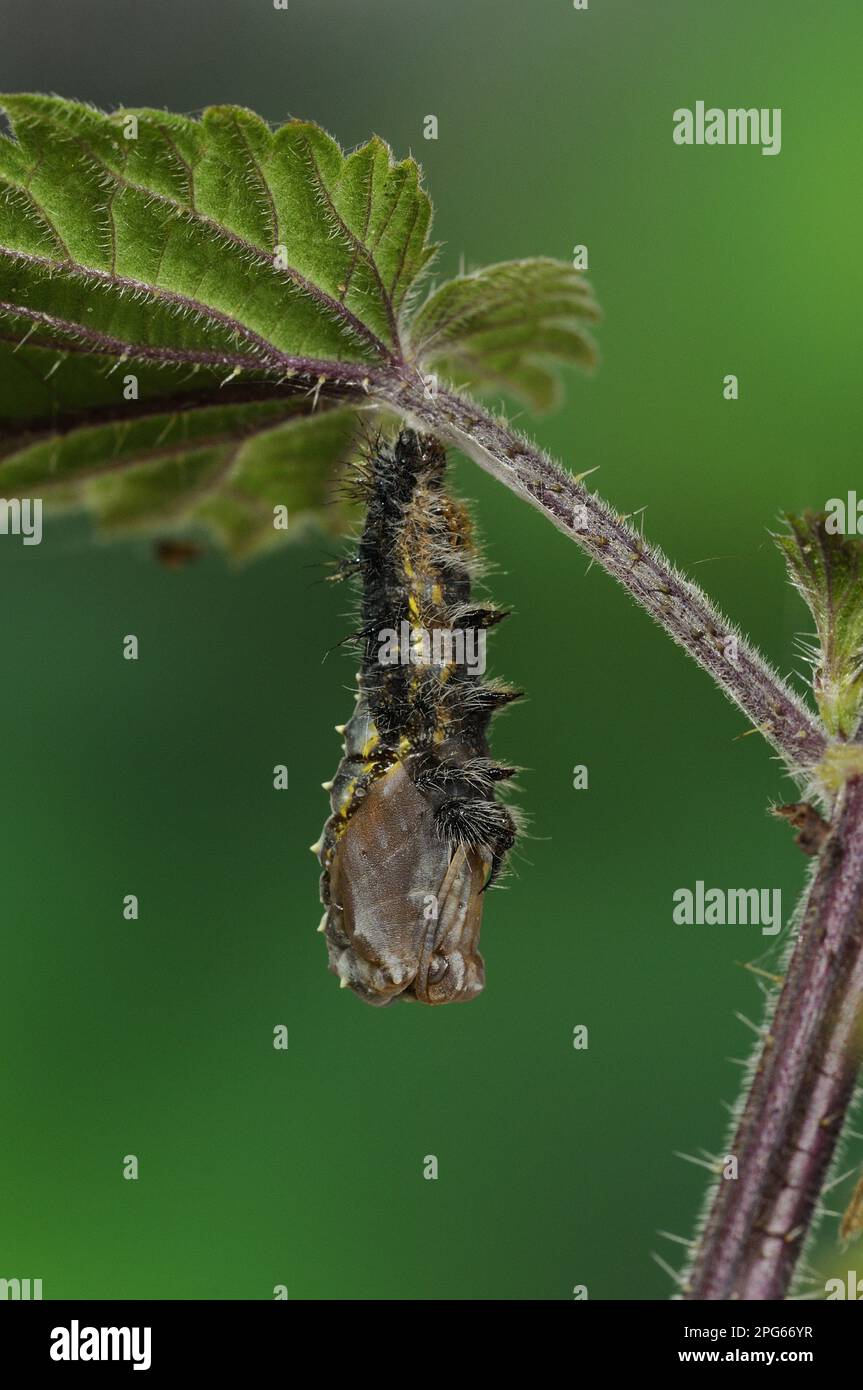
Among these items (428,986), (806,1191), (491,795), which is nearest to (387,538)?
(491,795)

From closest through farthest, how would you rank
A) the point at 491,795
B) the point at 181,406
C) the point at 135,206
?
the point at 135,206 < the point at 491,795 < the point at 181,406

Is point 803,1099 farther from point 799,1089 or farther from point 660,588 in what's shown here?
point 660,588

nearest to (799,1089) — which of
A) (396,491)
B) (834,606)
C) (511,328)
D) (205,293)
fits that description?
(834,606)

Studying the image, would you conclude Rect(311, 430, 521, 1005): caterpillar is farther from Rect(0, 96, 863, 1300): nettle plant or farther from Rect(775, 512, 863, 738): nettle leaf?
Rect(775, 512, 863, 738): nettle leaf

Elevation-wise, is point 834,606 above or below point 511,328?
below

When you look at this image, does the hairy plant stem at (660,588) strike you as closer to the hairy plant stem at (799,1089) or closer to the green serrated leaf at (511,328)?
the hairy plant stem at (799,1089)

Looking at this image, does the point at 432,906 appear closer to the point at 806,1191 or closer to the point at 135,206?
the point at 806,1191

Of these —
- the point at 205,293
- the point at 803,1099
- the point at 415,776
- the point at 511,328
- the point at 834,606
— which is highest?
the point at 511,328
